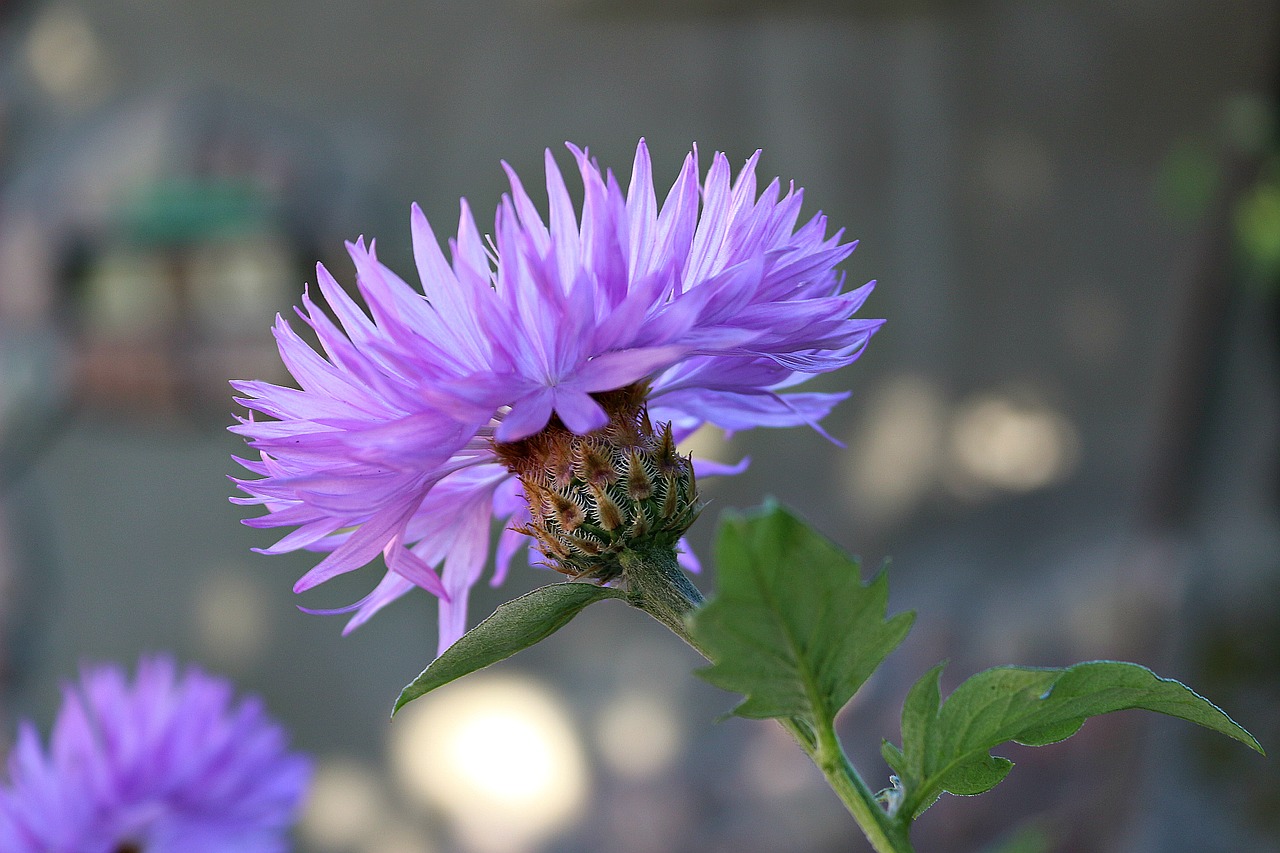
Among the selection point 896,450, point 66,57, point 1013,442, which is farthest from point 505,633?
point 1013,442

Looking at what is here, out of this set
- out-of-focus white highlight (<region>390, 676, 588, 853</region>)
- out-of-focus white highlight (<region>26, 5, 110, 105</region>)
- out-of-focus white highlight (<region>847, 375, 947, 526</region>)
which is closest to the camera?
out-of-focus white highlight (<region>26, 5, 110, 105</region>)

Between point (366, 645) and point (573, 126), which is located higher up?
point (573, 126)

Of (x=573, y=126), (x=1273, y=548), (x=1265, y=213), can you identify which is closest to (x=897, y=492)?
(x=1273, y=548)

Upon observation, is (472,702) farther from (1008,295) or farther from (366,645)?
(1008,295)

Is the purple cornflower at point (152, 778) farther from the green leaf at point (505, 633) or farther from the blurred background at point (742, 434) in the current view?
the blurred background at point (742, 434)

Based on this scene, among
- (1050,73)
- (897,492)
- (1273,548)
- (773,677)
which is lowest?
(1273,548)

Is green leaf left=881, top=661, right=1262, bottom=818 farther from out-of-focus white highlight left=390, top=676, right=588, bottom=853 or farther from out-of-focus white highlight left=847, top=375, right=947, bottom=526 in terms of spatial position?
out-of-focus white highlight left=847, top=375, right=947, bottom=526

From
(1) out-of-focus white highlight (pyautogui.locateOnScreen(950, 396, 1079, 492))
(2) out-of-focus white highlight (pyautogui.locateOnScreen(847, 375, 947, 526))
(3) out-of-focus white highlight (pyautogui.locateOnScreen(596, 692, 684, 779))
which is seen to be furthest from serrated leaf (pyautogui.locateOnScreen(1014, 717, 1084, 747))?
(1) out-of-focus white highlight (pyautogui.locateOnScreen(950, 396, 1079, 492))
